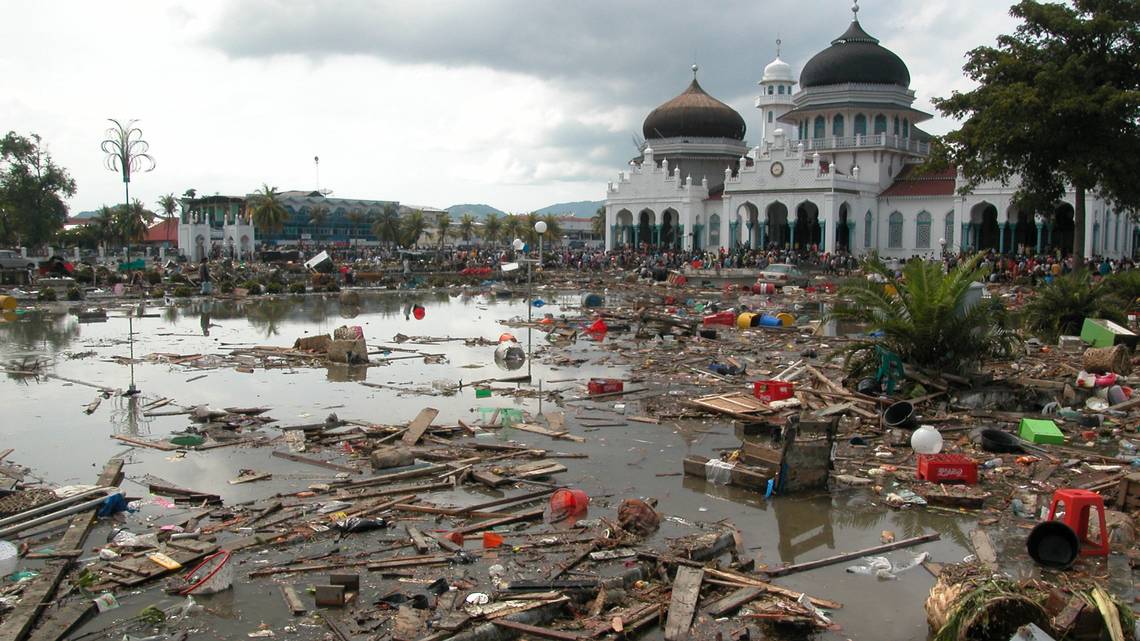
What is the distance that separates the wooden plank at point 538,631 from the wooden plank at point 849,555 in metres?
1.99

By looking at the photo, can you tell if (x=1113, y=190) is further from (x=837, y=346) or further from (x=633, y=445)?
(x=633, y=445)

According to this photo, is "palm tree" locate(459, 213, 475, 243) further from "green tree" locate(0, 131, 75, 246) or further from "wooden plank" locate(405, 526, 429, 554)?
"wooden plank" locate(405, 526, 429, 554)

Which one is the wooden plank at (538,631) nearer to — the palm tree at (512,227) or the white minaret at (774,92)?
the white minaret at (774,92)

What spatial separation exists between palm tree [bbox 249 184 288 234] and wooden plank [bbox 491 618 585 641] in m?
79.3

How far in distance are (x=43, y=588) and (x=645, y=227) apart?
61.3m

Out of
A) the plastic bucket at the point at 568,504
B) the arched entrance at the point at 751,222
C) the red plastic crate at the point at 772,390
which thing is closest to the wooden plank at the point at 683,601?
the plastic bucket at the point at 568,504

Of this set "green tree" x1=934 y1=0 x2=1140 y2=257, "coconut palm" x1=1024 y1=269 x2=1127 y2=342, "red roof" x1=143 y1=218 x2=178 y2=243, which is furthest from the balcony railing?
"red roof" x1=143 y1=218 x2=178 y2=243

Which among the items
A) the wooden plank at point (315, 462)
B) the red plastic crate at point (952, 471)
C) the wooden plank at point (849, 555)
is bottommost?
the wooden plank at point (849, 555)

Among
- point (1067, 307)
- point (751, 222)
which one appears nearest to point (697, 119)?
point (751, 222)

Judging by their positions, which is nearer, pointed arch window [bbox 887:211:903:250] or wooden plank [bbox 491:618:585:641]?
wooden plank [bbox 491:618:585:641]

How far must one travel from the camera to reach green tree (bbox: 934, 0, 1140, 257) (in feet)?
93.2

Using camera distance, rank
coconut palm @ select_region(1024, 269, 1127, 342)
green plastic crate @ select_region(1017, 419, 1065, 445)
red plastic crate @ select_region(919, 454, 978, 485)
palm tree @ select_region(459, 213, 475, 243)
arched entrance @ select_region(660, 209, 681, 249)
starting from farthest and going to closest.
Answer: palm tree @ select_region(459, 213, 475, 243)
arched entrance @ select_region(660, 209, 681, 249)
coconut palm @ select_region(1024, 269, 1127, 342)
green plastic crate @ select_region(1017, 419, 1065, 445)
red plastic crate @ select_region(919, 454, 978, 485)

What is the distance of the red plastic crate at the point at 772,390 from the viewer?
13.6 meters

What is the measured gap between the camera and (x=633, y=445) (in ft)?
37.5
